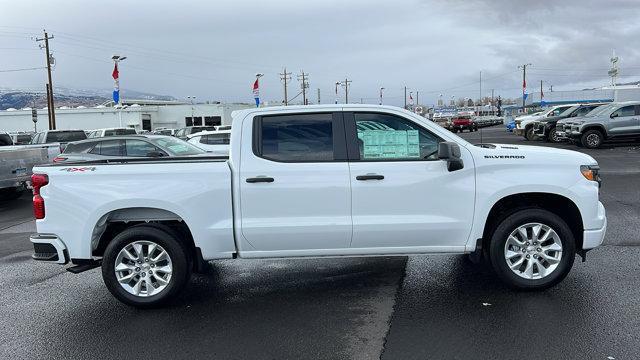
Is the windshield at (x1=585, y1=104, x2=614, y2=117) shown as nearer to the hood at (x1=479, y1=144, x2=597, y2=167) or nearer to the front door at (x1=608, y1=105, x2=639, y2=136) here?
the front door at (x1=608, y1=105, x2=639, y2=136)

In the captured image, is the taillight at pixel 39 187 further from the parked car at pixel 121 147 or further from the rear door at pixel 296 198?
the parked car at pixel 121 147

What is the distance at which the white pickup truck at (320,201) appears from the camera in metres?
4.98

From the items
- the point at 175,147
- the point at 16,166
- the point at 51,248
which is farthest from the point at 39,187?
the point at 175,147

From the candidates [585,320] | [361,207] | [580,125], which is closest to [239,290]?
[361,207]

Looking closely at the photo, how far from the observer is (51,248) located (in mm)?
5090

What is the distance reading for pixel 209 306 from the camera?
5191 mm

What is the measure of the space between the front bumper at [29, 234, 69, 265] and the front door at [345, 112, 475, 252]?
2.78 meters

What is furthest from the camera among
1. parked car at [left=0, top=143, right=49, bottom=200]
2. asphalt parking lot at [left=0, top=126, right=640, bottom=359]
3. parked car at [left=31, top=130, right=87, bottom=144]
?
parked car at [left=31, top=130, right=87, bottom=144]

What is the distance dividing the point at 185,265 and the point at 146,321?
2.00 ft

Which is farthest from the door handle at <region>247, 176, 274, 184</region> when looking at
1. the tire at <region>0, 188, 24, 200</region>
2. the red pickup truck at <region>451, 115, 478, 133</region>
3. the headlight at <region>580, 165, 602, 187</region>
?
the red pickup truck at <region>451, 115, 478, 133</region>

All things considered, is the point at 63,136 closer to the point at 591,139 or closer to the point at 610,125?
the point at 591,139

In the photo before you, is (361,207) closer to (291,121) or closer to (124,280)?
(291,121)

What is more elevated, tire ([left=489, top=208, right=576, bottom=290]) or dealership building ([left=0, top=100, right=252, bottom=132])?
dealership building ([left=0, top=100, right=252, bottom=132])

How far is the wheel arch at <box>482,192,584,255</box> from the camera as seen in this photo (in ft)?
17.2
